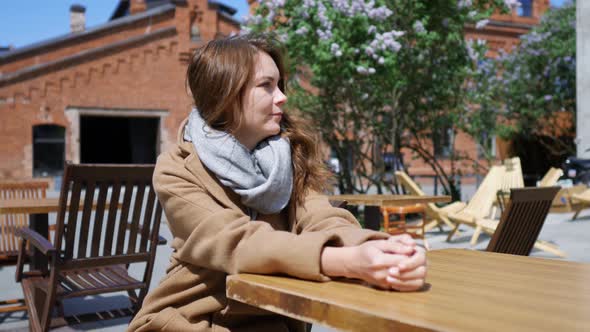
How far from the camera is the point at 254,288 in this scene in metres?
1.35

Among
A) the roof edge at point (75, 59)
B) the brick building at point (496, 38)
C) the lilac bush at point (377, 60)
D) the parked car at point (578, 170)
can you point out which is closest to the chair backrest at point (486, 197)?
the lilac bush at point (377, 60)

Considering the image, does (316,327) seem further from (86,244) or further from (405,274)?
(405,274)

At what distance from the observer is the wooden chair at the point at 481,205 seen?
302 inches

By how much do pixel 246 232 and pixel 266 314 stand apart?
309 mm

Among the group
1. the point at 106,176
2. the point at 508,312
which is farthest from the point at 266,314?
the point at 106,176

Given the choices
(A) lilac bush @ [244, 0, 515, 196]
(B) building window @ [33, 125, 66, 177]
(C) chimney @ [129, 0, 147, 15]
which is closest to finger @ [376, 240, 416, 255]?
(A) lilac bush @ [244, 0, 515, 196]

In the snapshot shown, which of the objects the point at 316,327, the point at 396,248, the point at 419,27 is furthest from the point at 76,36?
the point at 396,248

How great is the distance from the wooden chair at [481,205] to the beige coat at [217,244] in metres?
6.05

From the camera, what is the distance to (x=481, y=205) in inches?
309

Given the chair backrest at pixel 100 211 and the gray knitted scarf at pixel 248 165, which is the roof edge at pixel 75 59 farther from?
the gray knitted scarf at pixel 248 165

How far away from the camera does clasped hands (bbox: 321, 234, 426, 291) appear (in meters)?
1.29

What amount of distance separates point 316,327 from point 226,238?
2.80 meters

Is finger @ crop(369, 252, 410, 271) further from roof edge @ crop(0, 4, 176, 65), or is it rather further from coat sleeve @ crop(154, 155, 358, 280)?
roof edge @ crop(0, 4, 176, 65)

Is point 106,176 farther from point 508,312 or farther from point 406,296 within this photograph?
point 508,312
